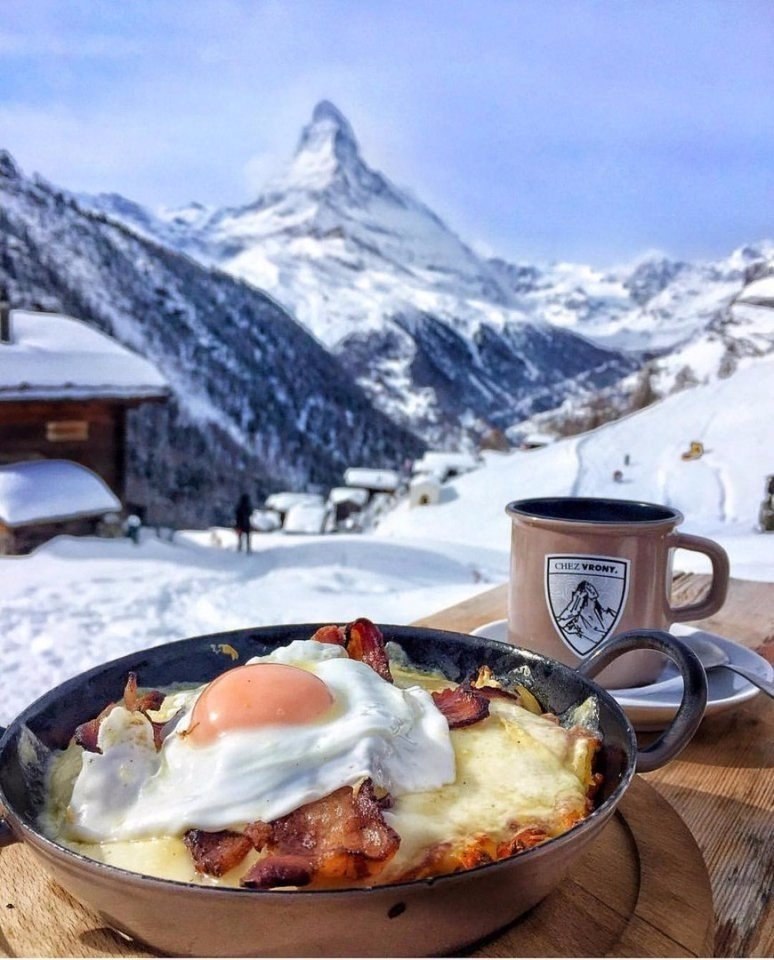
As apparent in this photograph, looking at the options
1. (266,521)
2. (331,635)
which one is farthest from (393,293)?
(331,635)

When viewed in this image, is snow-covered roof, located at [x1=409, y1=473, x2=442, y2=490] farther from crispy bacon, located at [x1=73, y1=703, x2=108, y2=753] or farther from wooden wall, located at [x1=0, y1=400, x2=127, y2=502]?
crispy bacon, located at [x1=73, y1=703, x2=108, y2=753]

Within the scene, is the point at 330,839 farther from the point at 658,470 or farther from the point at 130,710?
the point at 658,470

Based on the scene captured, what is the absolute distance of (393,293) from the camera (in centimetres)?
851

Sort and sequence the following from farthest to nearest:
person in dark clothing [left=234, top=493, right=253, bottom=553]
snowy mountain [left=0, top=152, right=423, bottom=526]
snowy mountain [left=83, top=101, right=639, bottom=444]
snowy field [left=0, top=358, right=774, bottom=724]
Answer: snowy mountain [left=83, top=101, right=639, bottom=444]
snowy mountain [left=0, top=152, right=423, bottom=526]
person in dark clothing [left=234, top=493, right=253, bottom=553]
snowy field [left=0, top=358, right=774, bottom=724]

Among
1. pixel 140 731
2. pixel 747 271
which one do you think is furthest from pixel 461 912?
pixel 747 271

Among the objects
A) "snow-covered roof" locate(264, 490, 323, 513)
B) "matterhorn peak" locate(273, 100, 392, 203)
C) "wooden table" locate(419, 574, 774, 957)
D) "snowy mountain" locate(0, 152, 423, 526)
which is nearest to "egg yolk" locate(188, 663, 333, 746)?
"wooden table" locate(419, 574, 774, 957)

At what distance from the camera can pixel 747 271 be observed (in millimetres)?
5535

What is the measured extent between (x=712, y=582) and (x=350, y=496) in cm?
635

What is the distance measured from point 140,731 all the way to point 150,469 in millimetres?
6195

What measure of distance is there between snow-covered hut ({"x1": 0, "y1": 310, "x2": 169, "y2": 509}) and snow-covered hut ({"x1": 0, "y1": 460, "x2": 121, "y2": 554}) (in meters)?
0.10

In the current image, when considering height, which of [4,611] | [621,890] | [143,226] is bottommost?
[4,611]

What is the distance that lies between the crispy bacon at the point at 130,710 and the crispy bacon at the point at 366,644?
0.48ft

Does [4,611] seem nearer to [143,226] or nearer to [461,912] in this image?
[461,912]

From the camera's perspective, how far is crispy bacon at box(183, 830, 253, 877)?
408 mm
